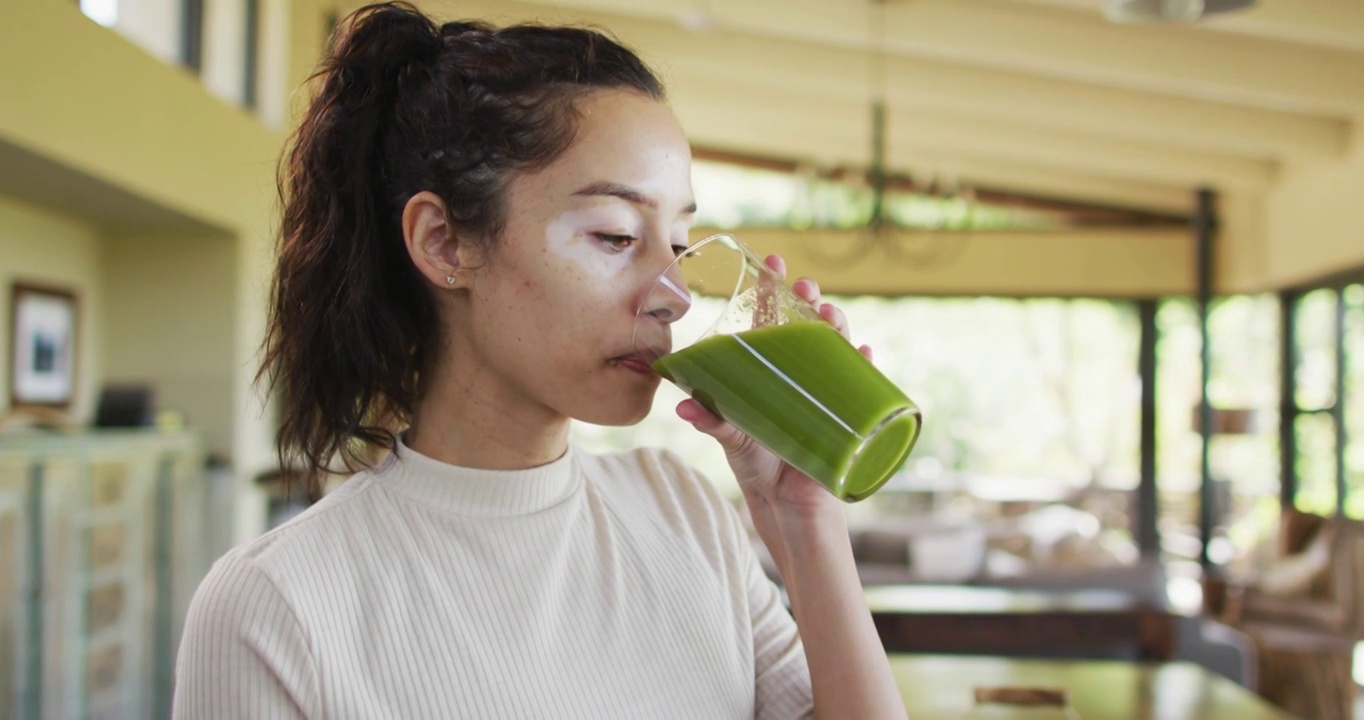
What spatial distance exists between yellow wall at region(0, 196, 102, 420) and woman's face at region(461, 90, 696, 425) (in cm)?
397

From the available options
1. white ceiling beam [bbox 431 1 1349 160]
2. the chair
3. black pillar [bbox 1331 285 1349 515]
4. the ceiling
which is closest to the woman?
the ceiling

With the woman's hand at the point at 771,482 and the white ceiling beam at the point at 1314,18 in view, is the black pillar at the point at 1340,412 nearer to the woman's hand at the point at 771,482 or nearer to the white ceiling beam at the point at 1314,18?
the white ceiling beam at the point at 1314,18

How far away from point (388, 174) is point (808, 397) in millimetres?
427

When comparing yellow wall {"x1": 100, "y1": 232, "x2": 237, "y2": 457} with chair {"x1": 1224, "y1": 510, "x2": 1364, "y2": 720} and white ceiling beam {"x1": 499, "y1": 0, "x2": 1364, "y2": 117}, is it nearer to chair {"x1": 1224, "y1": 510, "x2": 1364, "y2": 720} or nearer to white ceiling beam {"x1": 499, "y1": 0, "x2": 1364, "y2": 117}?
white ceiling beam {"x1": 499, "y1": 0, "x2": 1364, "y2": 117}

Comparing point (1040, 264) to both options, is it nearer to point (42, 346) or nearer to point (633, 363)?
point (42, 346)

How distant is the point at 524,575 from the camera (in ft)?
3.52

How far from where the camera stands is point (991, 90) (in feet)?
21.4

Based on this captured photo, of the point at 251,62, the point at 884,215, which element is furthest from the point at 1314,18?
the point at 251,62

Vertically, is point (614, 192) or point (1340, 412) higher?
point (614, 192)

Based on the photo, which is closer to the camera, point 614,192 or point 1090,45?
point 614,192

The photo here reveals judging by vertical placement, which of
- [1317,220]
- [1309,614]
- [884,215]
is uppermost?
[1317,220]

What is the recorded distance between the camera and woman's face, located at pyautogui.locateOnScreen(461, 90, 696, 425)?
989mm

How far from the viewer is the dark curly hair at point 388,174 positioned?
104cm

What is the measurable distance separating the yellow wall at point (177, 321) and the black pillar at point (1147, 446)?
6808 millimetres
